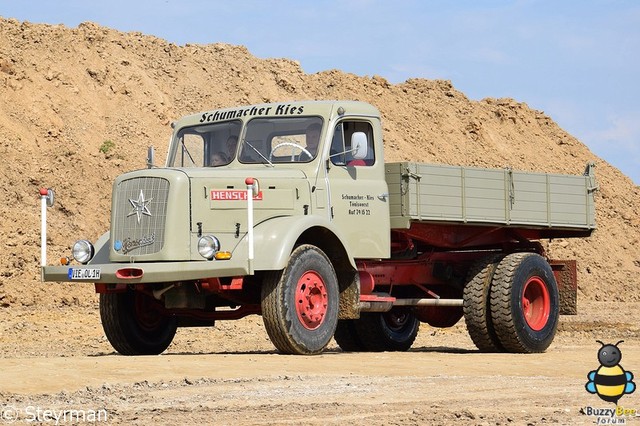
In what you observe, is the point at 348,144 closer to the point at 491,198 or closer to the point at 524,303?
the point at 491,198

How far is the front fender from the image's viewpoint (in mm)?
13242

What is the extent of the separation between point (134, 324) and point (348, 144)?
11.0 feet

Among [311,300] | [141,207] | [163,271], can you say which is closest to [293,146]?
[311,300]

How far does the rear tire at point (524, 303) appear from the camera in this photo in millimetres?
16156

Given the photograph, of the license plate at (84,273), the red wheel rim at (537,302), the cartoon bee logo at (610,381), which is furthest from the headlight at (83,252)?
the cartoon bee logo at (610,381)

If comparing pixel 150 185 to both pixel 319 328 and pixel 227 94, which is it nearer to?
pixel 319 328

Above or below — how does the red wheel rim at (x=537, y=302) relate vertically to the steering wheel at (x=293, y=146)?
below

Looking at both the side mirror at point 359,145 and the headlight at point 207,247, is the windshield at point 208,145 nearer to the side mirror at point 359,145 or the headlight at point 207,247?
the side mirror at point 359,145

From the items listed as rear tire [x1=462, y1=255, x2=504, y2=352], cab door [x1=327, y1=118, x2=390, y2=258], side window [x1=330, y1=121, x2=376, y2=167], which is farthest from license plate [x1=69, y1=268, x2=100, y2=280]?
rear tire [x1=462, y1=255, x2=504, y2=352]

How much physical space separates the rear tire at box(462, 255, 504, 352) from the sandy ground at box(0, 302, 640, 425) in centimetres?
68

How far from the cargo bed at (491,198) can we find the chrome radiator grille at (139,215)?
3.24 meters

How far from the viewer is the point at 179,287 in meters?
13.9

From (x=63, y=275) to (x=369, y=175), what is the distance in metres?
3.81

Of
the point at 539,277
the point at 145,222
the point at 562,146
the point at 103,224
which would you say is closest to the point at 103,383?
the point at 145,222
